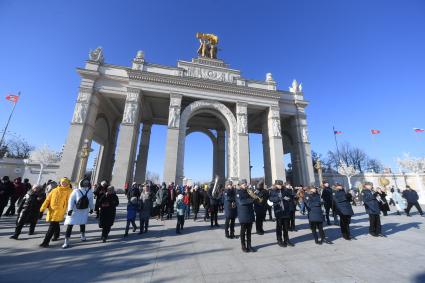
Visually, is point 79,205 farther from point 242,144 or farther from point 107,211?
point 242,144

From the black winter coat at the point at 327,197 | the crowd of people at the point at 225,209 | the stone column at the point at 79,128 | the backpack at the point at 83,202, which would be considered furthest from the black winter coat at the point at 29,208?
the stone column at the point at 79,128

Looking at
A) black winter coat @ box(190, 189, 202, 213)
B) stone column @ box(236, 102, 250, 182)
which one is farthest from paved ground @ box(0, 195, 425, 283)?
stone column @ box(236, 102, 250, 182)

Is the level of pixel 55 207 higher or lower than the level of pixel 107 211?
higher

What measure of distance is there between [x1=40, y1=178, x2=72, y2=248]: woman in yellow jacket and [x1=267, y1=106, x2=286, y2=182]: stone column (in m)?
19.4

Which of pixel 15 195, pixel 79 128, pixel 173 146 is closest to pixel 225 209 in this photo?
pixel 15 195

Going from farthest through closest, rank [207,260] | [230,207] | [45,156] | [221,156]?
[221,156] < [45,156] < [230,207] < [207,260]

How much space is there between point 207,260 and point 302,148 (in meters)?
22.5

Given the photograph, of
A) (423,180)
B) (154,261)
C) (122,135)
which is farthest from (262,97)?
(423,180)

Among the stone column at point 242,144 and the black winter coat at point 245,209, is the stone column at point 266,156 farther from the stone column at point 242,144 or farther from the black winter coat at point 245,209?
the black winter coat at point 245,209

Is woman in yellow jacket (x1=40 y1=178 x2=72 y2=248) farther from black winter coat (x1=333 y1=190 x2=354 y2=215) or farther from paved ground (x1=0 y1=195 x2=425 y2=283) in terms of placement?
black winter coat (x1=333 y1=190 x2=354 y2=215)

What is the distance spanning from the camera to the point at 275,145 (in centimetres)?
2206

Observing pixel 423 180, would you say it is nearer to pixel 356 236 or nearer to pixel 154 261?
pixel 356 236

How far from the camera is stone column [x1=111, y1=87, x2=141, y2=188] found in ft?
56.7

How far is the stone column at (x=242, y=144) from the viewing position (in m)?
20.0
